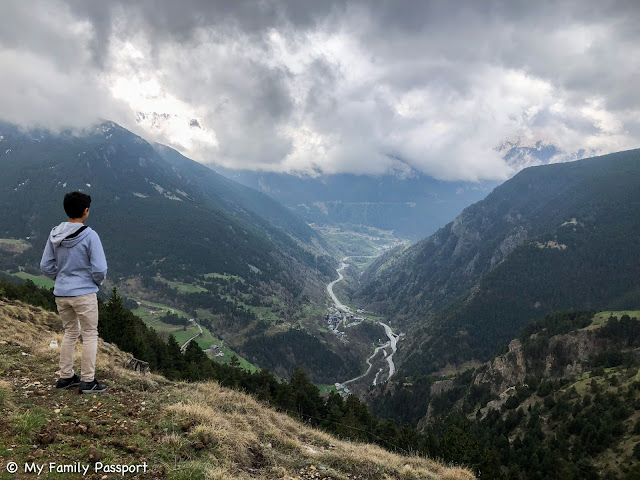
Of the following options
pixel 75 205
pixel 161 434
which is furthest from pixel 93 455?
pixel 75 205

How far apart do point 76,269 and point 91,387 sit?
142 inches

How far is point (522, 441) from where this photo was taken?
216ft

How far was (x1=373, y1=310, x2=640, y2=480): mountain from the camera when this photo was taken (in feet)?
171

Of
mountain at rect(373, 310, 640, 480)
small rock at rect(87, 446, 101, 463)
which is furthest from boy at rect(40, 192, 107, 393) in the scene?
mountain at rect(373, 310, 640, 480)

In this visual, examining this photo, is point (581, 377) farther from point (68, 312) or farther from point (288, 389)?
point (68, 312)

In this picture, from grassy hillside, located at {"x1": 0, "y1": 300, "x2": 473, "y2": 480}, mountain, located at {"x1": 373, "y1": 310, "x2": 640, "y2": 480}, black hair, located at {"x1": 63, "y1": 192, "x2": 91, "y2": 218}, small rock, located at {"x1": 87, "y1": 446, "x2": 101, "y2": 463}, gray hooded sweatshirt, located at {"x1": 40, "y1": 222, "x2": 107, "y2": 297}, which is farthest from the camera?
mountain, located at {"x1": 373, "y1": 310, "x2": 640, "y2": 480}

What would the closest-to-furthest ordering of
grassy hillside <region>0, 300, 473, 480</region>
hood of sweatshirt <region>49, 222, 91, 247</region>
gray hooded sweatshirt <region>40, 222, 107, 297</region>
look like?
grassy hillside <region>0, 300, 473, 480</region>
hood of sweatshirt <region>49, 222, 91, 247</region>
gray hooded sweatshirt <region>40, 222, 107, 297</region>

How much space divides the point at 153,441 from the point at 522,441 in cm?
7881

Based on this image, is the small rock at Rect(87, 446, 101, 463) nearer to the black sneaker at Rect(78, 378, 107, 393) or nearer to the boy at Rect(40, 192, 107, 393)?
the boy at Rect(40, 192, 107, 393)

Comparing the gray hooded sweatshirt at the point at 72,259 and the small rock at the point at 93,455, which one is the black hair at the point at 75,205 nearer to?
the gray hooded sweatshirt at the point at 72,259

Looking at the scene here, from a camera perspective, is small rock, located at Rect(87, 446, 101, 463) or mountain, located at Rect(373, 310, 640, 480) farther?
mountain, located at Rect(373, 310, 640, 480)

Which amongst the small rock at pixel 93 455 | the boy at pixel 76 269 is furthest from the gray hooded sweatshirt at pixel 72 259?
the small rock at pixel 93 455

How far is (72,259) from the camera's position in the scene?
891 cm

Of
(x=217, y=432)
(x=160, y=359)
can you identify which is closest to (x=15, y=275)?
(x=160, y=359)
